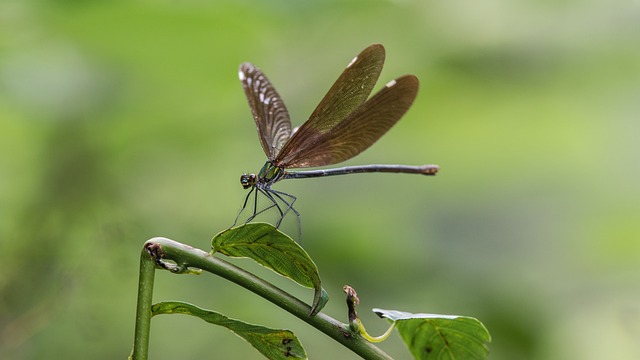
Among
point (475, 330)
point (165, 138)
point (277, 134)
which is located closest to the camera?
point (475, 330)

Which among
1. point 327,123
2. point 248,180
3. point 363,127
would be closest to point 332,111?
point 327,123

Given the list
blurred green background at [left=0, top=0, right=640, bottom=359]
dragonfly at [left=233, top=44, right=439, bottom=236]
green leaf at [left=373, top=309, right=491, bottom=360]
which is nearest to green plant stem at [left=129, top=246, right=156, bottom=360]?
green leaf at [left=373, top=309, right=491, bottom=360]

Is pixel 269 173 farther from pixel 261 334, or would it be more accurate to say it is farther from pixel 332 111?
pixel 261 334

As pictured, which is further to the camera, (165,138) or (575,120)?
(575,120)

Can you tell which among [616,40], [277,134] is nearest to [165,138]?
[277,134]

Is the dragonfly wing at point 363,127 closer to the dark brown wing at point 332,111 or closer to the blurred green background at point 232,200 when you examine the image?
the dark brown wing at point 332,111

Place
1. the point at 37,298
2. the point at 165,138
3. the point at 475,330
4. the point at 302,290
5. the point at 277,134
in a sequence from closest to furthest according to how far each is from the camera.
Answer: the point at 475,330 → the point at 277,134 → the point at 37,298 → the point at 302,290 → the point at 165,138

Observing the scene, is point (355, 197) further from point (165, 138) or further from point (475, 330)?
point (475, 330)
